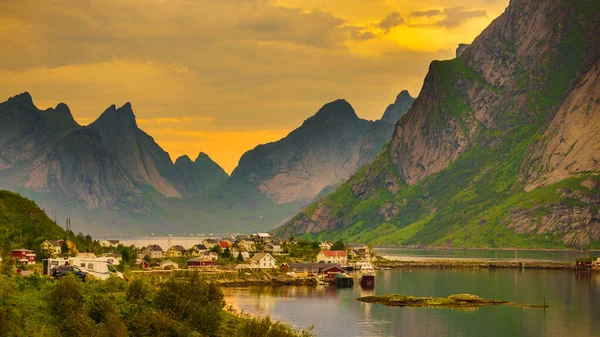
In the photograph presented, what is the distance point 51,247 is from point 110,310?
75096mm

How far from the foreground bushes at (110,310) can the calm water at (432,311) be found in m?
34.5

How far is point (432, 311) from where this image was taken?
139 m

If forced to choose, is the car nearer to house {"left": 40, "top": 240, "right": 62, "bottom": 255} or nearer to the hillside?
the hillside

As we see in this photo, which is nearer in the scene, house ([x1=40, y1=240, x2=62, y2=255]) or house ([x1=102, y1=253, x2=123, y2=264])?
house ([x1=102, y1=253, x2=123, y2=264])

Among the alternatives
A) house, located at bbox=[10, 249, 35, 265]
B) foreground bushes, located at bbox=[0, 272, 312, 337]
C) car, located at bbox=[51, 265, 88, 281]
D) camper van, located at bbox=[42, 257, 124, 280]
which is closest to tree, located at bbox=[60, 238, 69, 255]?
house, located at bbox=[10, 249, 35, 265]

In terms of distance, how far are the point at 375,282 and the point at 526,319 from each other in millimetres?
65661

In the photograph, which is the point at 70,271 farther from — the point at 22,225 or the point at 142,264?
the point at 142,264

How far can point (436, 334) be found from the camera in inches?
4532

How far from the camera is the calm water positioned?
11975 cm

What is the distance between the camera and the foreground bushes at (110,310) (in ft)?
222

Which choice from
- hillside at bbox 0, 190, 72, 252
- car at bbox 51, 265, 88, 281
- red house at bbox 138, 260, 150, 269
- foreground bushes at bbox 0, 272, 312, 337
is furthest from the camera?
red house at bbox 138, 260, 150, 269

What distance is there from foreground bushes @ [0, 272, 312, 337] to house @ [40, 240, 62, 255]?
5907cm

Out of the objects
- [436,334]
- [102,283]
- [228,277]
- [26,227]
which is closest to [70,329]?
[102,283]

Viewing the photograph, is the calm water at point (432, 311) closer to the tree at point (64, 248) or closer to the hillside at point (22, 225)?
the tree at point (64, 248)
